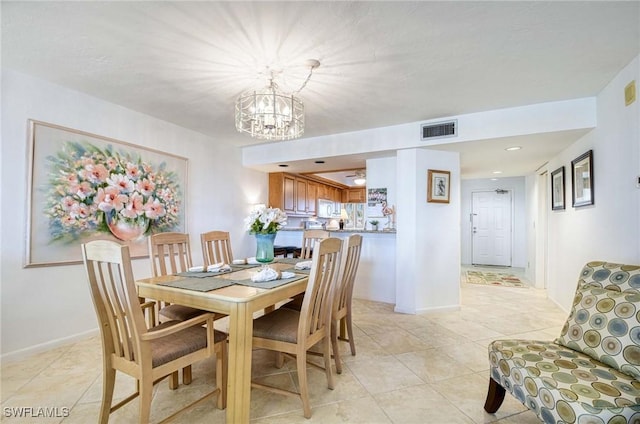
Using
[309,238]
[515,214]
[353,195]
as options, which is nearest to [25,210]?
[309,238]

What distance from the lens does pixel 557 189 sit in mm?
3814

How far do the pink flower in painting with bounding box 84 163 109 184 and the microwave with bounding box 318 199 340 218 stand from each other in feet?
14.2

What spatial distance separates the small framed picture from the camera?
142 inches

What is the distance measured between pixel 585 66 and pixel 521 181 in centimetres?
530

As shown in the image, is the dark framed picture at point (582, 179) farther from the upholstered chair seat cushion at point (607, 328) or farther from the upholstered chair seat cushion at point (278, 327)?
the upholstered chair seat cushion at point (278, 327)

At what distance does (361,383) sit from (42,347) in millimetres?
2671

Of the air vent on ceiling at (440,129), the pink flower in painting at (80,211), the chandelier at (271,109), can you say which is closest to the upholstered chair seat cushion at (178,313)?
the pink flower in painting at (80,211)

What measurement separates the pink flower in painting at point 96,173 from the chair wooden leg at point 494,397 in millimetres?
3585

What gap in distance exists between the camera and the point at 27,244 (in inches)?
93.8

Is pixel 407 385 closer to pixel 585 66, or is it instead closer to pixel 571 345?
pixel 571 345

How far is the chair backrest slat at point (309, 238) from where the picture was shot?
3.06 m

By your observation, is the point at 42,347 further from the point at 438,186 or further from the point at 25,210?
the point at 438,186

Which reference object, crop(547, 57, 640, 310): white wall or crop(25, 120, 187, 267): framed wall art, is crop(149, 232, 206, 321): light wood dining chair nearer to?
crop(25, 120, 187, 267): framed wall art

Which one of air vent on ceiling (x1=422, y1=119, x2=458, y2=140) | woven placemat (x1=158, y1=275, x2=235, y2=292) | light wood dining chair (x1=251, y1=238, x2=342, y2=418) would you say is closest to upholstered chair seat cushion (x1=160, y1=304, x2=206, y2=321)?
woven placemat (x1=158, y1=275, x2=235, y2=292)
